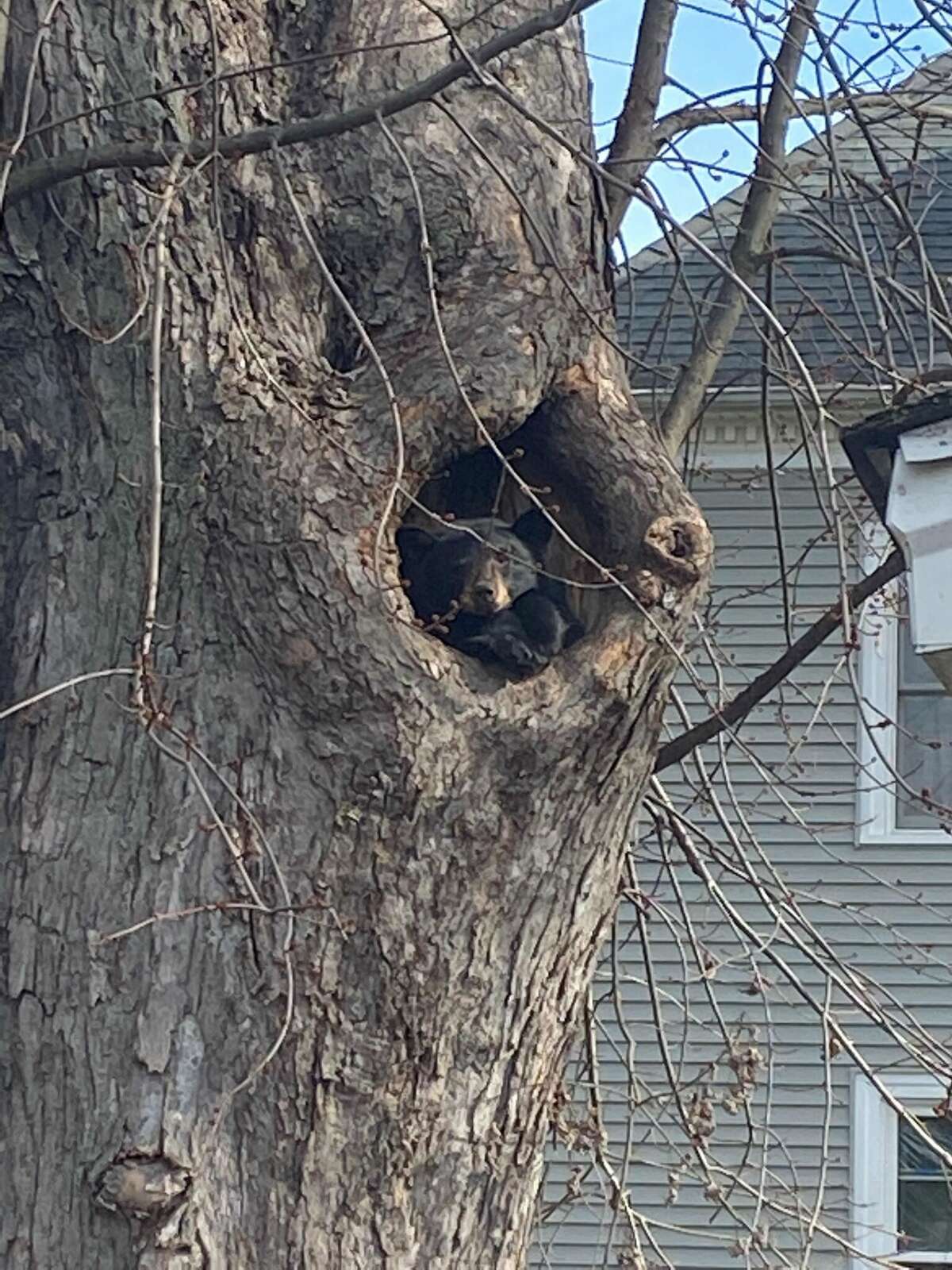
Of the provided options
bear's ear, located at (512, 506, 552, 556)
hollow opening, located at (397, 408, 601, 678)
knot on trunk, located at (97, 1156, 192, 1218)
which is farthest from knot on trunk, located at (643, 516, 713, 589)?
knot on trunk, located at (97, 1156, 192, 1218)

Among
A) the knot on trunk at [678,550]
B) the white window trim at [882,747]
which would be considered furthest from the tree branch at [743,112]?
the white window trim at [882,747]

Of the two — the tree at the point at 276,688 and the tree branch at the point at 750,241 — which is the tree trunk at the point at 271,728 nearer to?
the tree at the point at 276,688

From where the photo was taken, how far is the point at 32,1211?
292 centimetres

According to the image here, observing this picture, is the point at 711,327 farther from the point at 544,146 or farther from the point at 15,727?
the point at 15,727

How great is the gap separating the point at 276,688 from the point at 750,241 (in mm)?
2132

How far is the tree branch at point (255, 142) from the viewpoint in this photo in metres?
3.00

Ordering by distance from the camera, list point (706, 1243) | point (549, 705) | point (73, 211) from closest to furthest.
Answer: point (549, 705)
point (73, 211)
point (706, 1243)

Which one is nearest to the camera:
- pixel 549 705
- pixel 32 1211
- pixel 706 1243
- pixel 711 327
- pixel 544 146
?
pixel 32 1211

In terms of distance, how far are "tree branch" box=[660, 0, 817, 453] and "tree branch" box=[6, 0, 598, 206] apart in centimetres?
148

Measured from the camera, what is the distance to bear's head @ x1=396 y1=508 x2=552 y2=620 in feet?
13.8

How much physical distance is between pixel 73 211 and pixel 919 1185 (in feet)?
23.5

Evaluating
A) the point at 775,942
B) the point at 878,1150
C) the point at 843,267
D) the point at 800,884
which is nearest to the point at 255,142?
the point at 843,267

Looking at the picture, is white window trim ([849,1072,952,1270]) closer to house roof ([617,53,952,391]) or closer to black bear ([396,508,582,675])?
house roof ([617,53,952,391])

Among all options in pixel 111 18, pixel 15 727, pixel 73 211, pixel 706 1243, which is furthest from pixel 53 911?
pixel 706 1243
